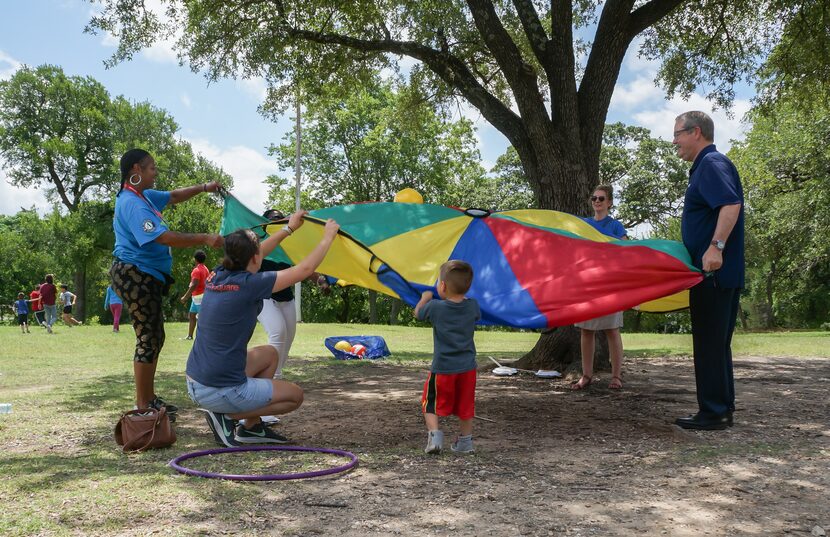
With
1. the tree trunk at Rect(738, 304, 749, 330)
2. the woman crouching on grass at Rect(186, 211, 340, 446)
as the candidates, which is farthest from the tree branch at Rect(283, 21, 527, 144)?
the tree trunk at Rect(738, 304, 749, 330)

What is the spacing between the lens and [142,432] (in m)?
4.55

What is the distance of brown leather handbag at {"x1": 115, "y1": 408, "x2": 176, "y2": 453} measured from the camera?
4.54 m

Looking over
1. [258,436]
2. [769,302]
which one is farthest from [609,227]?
[769,302]

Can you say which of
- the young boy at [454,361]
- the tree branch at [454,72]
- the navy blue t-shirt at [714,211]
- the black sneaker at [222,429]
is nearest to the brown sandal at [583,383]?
the navy blue t-shirt at [714,211]

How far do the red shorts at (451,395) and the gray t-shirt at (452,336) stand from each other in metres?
0.05

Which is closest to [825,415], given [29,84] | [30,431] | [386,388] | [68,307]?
[386,388]

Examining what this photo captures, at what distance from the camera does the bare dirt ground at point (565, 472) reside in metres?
3.17

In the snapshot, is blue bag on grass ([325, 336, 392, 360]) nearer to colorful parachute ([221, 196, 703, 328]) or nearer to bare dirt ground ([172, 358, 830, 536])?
bare dirt ground ([172, 358, 830, 536])

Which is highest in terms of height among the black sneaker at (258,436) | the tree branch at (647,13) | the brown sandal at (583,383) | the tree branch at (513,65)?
the tree branch at (647,13)

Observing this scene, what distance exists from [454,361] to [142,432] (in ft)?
6.78

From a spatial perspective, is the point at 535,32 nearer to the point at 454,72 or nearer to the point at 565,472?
the point at 454,72

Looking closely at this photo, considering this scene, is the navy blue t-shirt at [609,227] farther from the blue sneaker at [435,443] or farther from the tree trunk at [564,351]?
the blue sneaker at [435,443]

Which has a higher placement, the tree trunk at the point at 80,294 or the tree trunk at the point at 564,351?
the tree trunk at the point at 80,294

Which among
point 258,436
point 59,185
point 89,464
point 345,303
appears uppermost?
point 59,185
